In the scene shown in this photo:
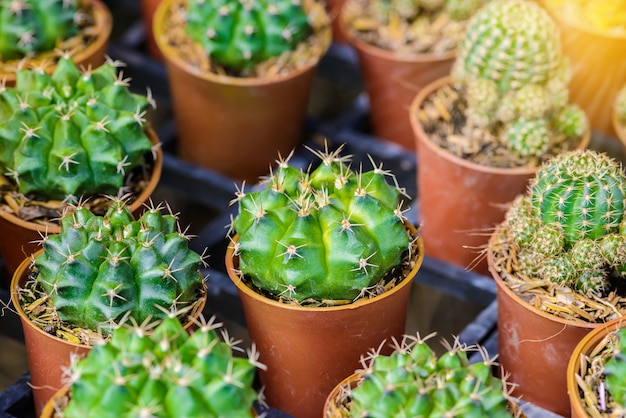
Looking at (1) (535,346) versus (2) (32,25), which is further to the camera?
(2) (32,25)

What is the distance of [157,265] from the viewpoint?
2.14m

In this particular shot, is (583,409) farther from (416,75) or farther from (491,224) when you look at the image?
(416,75)

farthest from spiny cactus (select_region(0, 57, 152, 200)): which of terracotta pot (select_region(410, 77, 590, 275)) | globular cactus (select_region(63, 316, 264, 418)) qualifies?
terracotta pot (select_region(410, 77, 590, 275))

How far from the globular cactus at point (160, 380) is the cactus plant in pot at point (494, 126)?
1216 mm

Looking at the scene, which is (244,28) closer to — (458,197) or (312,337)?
(458,197)

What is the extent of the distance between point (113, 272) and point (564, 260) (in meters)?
1.09

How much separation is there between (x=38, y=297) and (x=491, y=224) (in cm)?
141

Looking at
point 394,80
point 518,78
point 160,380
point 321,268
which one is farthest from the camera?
point 394,80

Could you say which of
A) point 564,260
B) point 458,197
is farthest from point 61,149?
point 564,260

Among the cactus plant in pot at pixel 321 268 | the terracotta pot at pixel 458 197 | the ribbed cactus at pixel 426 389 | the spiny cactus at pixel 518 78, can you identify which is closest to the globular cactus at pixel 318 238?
the cactus plant in pot at pixel 321 268

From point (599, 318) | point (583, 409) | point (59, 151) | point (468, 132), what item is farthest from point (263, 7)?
point (583, 409)

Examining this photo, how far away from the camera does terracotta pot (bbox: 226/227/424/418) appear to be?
88.5 inches

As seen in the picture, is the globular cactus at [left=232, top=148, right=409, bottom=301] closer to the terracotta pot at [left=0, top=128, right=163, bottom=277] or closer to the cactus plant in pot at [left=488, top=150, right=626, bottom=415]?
the cactus plant in pot at [left=488, top=150, right=626, bottom=415]

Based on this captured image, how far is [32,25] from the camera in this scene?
3113 mm
